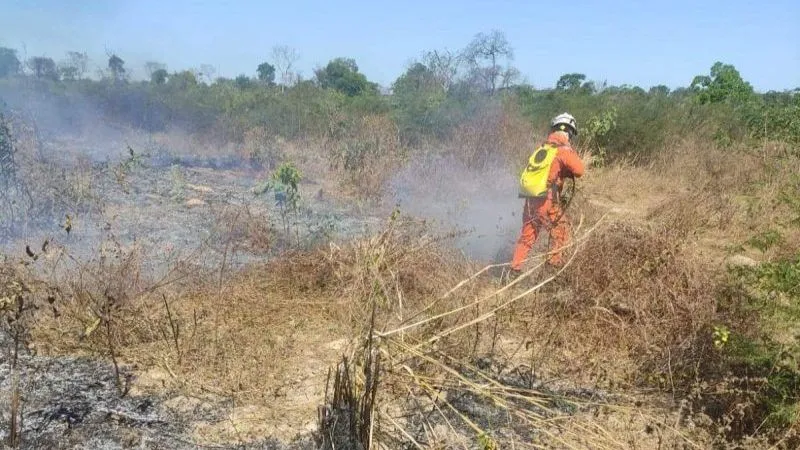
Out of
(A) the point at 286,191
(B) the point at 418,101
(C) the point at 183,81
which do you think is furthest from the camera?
(C) the point at 183,81

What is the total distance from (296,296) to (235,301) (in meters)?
0.46


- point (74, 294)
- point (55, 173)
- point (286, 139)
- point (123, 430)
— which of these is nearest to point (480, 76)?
point (286, 139)

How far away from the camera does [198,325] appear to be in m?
4.04

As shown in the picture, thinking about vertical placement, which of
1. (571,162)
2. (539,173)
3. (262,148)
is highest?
(571,162)

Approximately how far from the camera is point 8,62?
48.9 ft

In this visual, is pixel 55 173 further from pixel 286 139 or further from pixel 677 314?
pixel 677 314

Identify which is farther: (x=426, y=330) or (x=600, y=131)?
(x=600, y=131)

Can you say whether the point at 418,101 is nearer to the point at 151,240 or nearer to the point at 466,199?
the point at 466,199

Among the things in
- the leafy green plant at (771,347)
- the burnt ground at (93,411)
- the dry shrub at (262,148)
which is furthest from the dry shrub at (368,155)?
the leafy green plant at (771,347)

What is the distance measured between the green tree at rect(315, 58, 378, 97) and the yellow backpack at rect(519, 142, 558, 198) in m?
18.1

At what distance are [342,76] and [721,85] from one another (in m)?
13.9

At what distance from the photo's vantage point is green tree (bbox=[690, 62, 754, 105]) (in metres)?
16.9

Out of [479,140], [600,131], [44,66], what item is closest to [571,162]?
[479,140]

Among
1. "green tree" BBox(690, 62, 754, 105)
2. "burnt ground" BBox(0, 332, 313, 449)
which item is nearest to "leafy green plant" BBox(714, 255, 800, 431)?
"burnt ground" BBox(0, 332, 313, 449)
